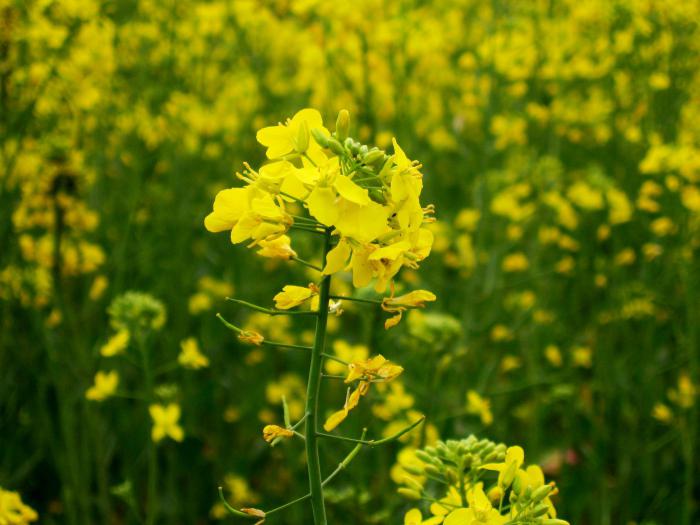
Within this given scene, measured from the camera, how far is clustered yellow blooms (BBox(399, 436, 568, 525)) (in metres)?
1.20

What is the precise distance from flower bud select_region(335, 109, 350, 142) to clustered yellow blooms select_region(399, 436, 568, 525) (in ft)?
1.86

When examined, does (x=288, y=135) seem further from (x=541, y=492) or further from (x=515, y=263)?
(x=515, y=263)

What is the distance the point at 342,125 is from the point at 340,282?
2.53 metres

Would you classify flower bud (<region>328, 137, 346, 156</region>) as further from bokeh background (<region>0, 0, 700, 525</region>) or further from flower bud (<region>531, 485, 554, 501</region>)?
bokeh background (<region>0, 0, 700, 525</region>)

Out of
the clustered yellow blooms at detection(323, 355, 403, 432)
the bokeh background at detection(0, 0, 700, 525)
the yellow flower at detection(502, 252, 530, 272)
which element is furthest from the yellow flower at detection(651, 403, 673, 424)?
the clustered yellow blooms at detection(323, 355, 403, 432)

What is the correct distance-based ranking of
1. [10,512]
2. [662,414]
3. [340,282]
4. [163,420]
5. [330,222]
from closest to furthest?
1. [330,222]
2. [10,512]
3. [163,420]
4. [662,414]
5. [340,282]

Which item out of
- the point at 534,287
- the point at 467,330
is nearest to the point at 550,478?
the point at 467,330

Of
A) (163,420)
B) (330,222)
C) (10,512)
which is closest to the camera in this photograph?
(330,222)

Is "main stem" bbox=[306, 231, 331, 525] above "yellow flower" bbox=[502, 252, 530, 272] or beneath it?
above

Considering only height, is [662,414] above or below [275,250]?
below

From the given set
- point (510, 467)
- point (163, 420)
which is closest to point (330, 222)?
point (510, 467)

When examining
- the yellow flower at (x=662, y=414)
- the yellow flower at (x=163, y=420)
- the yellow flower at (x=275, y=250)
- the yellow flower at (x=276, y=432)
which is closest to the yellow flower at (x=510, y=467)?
the yellow flower at (x=276, y=432)

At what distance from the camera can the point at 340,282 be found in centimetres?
375

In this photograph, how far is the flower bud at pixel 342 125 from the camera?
1229mm
